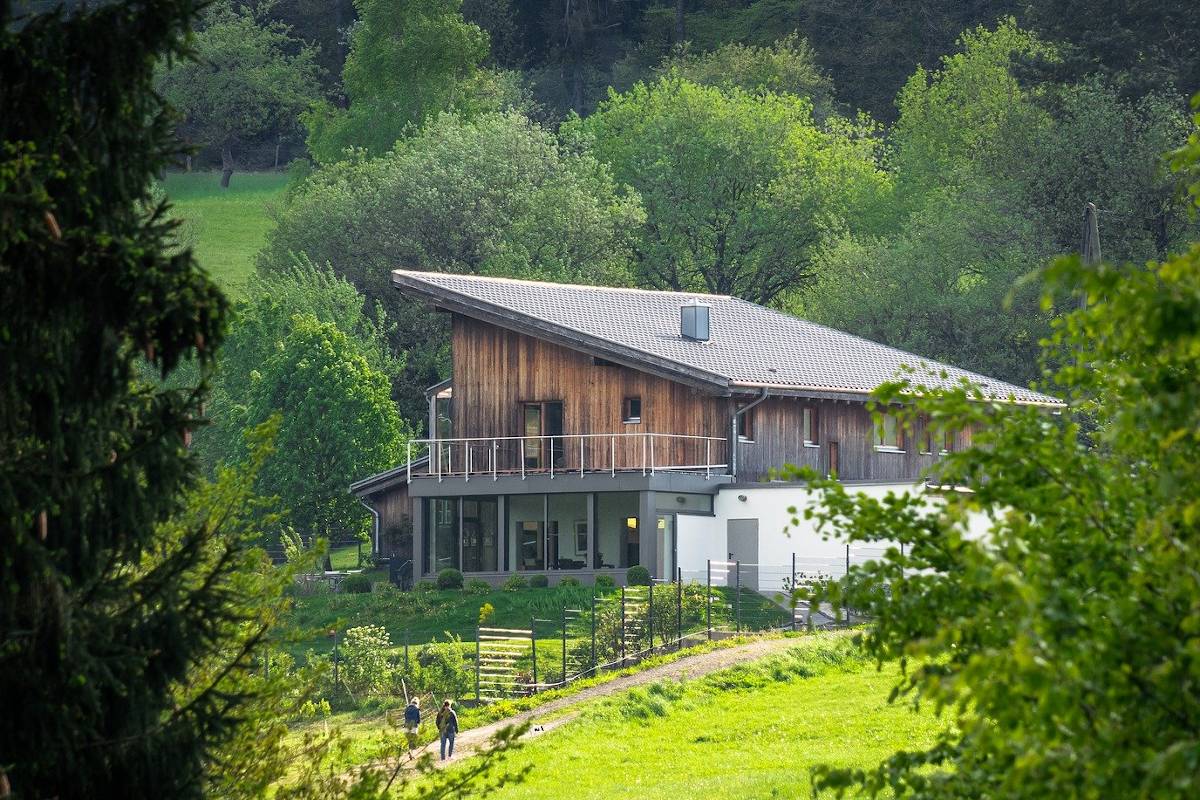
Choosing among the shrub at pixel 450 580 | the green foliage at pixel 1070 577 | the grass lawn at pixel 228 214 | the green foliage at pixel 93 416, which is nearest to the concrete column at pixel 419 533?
the shrub at pixel 450 580

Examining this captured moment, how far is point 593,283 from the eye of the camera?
226 feet

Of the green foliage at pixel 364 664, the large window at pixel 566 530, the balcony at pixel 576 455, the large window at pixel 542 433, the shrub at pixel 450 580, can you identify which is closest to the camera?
the green foliage at pixel 364 664

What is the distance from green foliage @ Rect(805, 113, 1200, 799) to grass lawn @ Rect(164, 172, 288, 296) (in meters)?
76.1

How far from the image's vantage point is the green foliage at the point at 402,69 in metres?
83.9

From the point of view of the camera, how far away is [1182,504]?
26.7 feet

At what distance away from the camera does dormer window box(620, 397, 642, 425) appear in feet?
155

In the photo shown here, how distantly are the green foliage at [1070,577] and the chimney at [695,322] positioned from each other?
3837 centimetres

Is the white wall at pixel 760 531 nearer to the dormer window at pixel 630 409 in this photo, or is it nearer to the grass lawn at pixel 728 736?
the dormer window at pixel 630 409

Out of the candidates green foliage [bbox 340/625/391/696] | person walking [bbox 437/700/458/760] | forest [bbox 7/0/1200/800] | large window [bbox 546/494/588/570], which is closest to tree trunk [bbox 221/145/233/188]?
forest [bbox 7/0/1200/800]

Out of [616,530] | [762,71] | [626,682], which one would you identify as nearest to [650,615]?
[626,682]

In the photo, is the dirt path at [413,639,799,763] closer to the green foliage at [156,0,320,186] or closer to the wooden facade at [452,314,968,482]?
the wooden facade at [452,314,968,482]

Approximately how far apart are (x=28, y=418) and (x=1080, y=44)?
6618cm

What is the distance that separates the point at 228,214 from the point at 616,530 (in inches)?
2297

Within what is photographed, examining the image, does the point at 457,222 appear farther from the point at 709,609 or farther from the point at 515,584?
the point at 709,609
